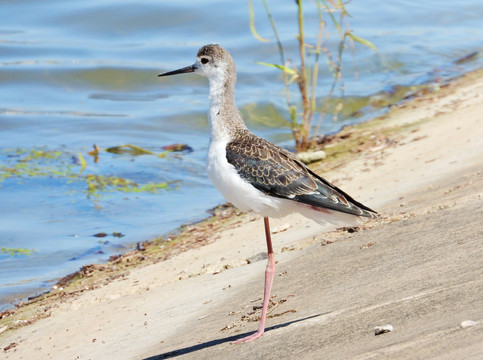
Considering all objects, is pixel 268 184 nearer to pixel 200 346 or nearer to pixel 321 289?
pixel 321 289

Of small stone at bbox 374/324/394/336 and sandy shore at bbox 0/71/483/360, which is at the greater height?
small stone at bbox 374/324/394/336

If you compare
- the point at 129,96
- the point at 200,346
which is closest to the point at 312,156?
the point at 200,346

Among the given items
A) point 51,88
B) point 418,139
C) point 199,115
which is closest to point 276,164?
point 418,139

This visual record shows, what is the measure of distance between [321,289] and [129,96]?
9.67m

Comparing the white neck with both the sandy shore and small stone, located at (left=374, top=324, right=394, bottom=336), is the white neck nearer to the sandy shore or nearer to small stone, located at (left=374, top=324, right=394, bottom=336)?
the sandy shore

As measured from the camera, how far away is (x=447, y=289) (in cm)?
421

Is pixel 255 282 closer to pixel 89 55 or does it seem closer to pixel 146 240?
pixel 146 240

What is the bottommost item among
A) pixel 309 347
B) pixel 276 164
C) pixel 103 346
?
pixel 103 346

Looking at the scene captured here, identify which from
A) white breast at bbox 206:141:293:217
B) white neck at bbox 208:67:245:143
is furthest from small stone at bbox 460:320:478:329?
white neck at bbox 208:67:245:143

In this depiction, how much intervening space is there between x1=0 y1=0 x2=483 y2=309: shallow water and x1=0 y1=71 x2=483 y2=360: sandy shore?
126 cm

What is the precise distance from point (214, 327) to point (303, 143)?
215 inches

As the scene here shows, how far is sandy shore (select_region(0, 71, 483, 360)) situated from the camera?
13.2 ft

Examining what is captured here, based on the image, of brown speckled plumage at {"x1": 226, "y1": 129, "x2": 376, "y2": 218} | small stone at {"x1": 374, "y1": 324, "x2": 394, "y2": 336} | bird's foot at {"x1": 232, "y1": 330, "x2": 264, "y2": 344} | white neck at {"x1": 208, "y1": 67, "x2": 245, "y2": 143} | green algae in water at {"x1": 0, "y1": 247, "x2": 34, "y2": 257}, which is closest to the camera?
small stone at {"x1": 374, "y1": 324, "x2": 394, "y2": 336}

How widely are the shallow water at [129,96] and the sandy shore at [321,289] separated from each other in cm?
126
